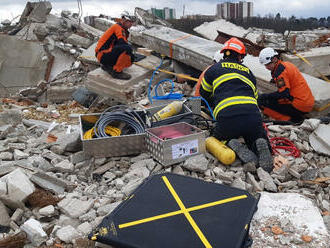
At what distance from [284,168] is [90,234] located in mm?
2427

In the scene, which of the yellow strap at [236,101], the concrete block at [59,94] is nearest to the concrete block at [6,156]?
the yellow strap at [236,101]

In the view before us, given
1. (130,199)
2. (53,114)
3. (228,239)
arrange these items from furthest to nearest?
(53,114), (130,199), (228,239)

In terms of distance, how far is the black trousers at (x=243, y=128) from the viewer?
176 inches

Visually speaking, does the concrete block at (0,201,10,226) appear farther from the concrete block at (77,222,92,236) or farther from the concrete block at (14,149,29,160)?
the concrete block at (14,149,29,160)

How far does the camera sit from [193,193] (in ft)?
11.0

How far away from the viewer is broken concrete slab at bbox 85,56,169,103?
7484 mm

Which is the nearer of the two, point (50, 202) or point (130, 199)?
point (130, 199)

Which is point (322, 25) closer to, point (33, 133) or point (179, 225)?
point (33, 133)

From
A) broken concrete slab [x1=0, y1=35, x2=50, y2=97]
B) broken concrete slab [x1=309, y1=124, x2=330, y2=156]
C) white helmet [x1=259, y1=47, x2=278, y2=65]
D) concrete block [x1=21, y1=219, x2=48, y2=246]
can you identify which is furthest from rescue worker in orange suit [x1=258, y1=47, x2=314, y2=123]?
broken concrete slab [x1=0, y1=35, x2=50, y2=97]

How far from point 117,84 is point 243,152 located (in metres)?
3.90

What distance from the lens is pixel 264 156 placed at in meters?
4.30

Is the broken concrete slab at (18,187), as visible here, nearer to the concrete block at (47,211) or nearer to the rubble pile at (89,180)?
the rubble pile at (89,180)

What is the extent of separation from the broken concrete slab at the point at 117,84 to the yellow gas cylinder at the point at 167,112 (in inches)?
99.6

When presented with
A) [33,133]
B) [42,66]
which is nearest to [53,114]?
[33,133]
